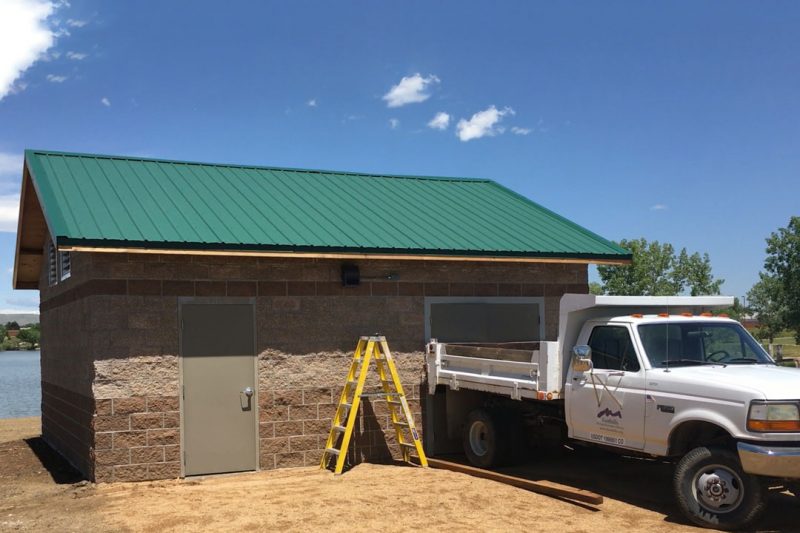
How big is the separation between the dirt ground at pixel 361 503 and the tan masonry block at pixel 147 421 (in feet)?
2.52

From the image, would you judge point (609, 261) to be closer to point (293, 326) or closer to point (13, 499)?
point (293, 326)

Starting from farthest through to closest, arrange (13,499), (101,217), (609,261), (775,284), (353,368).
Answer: (775,284) < (609,261) < (353,368) < (101,217) < (13,499)

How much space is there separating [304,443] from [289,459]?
12.3 inches

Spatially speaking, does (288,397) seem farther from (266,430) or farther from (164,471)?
(164,471)

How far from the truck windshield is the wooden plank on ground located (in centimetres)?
170

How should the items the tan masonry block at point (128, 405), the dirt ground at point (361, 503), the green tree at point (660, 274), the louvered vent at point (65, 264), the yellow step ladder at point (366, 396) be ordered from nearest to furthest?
the dirt ground at point (361, 503), the tan masonry block at point (128, 405), the yellow step ladder at point (366, 396), the louvered vent at point (65, 264), the green tree at point (660, 274)

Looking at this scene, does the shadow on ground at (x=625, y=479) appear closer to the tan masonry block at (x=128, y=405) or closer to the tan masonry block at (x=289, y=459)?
the tan masonry block at (x=289, y=459)

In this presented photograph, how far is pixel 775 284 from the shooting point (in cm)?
7300

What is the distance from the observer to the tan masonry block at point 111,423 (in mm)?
10734

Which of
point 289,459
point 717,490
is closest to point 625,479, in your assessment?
point 717,490

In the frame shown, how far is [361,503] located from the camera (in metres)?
9.44

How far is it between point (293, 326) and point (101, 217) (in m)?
3.09

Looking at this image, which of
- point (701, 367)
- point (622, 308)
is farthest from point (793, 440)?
point (622, 308)

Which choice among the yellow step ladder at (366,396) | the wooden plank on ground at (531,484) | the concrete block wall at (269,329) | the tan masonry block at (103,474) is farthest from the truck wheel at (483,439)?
the tan masonry block at (103,474)
